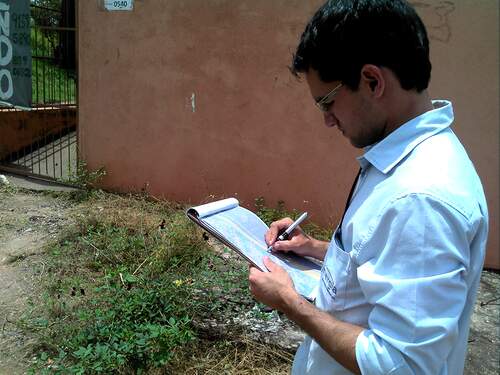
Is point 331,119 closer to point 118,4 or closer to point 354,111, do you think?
point 354,111

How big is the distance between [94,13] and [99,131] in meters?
1.21

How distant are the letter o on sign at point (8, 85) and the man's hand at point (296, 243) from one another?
5.04m

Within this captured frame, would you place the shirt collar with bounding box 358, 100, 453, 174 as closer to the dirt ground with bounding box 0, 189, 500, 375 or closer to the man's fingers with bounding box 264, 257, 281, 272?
the man's fingers with bounding box 264, 257, 281, 272

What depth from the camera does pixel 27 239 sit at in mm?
4023

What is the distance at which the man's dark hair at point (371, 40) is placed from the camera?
914 mm

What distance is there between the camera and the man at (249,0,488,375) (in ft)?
2.68

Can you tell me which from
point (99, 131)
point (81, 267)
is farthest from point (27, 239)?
point (99, 131)

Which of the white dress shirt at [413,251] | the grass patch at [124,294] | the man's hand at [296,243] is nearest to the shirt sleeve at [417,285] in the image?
the white dress shirt at [413,251]

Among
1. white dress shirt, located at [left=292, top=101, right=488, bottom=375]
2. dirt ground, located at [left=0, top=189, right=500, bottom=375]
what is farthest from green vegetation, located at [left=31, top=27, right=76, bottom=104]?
white dress shirt, located at [left=292, top=101, right=488, bottom=375]

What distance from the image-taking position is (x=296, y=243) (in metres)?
1.47

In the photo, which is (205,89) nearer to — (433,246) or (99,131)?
(99,131)

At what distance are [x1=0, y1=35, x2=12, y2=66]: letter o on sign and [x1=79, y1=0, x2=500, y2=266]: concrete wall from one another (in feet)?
3.42

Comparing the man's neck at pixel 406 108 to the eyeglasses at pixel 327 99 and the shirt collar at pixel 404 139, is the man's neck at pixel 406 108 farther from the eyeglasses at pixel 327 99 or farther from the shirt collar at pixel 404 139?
the eyeglasses at pixel 327 99

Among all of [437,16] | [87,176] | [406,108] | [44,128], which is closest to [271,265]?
[406,108]
